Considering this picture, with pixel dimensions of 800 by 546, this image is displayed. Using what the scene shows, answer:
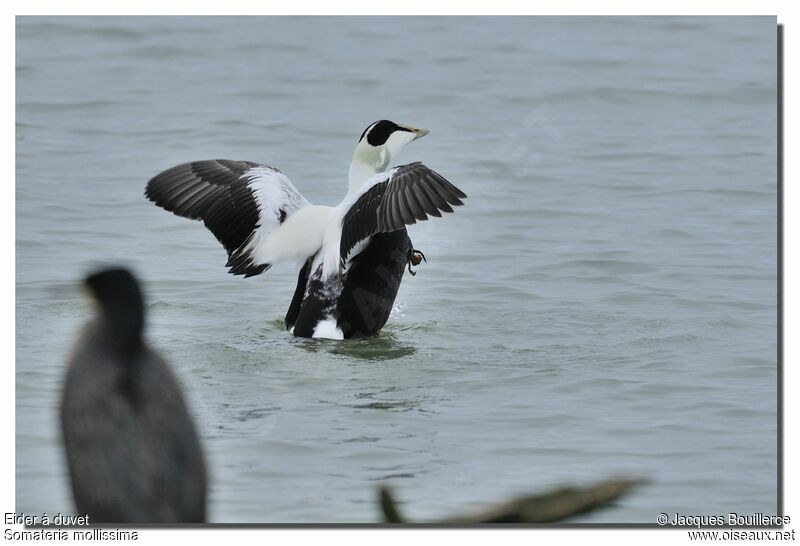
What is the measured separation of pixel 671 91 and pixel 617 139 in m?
1.49

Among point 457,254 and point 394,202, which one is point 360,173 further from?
point 457,254

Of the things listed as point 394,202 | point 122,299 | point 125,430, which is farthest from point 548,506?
point 394,202

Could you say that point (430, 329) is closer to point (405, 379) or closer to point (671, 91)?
point (405, 379)

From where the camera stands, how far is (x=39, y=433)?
6465mm

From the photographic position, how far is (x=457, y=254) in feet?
34.9

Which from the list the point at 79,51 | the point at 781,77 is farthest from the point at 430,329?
the point at 79,51

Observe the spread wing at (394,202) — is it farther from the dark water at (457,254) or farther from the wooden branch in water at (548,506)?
the wooden branch in water at (548,506)

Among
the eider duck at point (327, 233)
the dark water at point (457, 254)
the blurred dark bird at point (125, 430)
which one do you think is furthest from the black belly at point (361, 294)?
the blurred dark bird at point (125, 430)

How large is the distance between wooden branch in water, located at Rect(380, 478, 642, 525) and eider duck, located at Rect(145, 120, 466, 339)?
4055mm

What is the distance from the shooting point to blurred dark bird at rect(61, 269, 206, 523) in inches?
157

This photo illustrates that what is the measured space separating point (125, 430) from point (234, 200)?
4.75 metres

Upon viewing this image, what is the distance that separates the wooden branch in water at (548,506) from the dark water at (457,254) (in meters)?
1.82

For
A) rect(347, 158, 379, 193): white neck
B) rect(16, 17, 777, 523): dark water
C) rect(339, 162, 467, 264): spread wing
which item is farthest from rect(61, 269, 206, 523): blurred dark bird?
rect(347, 158, 379, 193): white neck

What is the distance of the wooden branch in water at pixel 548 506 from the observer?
3732 mm
